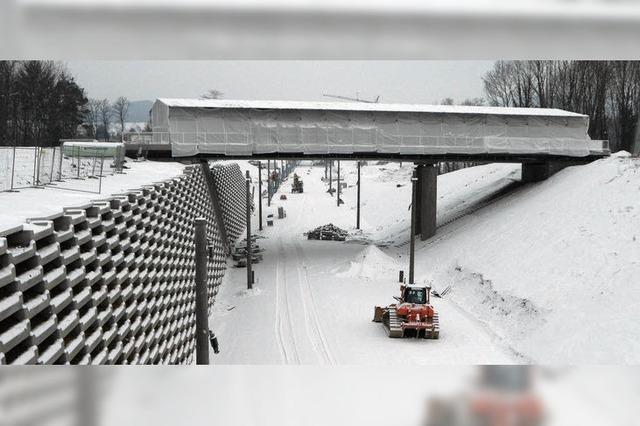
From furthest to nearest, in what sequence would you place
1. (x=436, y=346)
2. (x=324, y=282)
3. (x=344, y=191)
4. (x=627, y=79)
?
(x=344, y=191) → (x=627, y=79) → (x=324, y=282) → (x=436, y=346)

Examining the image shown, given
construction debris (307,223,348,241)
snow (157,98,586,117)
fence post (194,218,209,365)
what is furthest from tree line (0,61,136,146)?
fence post (194,218,209,365)

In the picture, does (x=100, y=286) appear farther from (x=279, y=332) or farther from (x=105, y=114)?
(x=105, y=114)

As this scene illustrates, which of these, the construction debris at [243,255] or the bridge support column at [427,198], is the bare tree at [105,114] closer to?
the construction debris at [243,255]

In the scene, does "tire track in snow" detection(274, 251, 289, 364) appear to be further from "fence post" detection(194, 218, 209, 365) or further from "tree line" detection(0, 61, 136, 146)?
"tree line" detection(0, 61, 136, 146)

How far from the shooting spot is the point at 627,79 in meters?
23.8

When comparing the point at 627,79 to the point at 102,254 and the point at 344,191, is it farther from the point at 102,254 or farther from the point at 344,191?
the point at 344,191

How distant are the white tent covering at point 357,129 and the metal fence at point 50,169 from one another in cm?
726

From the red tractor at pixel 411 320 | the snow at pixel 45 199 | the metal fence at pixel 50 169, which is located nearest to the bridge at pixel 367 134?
the metal fence at pixel 50 169

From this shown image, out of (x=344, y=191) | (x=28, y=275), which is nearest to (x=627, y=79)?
(x=28, y=275)

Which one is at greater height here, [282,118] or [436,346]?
[282,118]

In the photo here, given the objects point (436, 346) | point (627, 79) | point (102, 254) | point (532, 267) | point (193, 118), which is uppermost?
point (627, 79)

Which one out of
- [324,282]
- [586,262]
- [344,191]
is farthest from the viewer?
[344,191]

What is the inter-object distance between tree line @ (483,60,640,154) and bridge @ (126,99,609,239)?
2.37m

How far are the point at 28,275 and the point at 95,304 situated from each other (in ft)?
5.47
